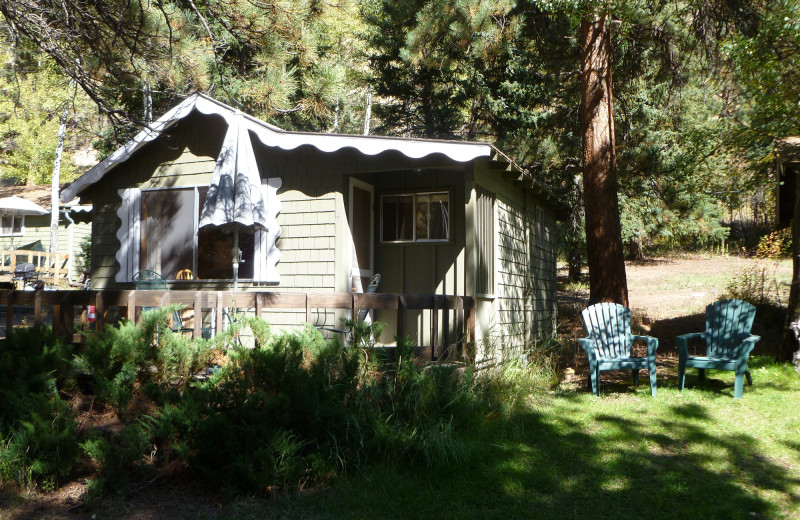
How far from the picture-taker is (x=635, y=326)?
517 inches

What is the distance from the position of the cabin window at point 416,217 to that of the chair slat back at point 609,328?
2.08 m

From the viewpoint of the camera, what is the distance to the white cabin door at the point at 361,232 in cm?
819

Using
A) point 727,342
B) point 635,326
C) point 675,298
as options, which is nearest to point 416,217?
point 727,342

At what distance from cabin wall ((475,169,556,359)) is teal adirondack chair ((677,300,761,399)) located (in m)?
2.04

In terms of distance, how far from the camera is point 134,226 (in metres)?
8.93

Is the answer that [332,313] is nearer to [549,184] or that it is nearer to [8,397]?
[8,397]

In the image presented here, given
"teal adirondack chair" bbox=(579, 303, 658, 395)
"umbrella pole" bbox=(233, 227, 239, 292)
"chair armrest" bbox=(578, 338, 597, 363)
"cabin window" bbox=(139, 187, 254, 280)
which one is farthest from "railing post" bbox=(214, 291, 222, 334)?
"teal adirondack chair" bbox=(579, 303, 658, 395)

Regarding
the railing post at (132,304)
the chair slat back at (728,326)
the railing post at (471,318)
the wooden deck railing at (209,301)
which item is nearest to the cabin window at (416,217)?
the railing post at (471,318)

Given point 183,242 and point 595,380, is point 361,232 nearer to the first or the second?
point 183,242

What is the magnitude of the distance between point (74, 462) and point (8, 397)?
0.76m

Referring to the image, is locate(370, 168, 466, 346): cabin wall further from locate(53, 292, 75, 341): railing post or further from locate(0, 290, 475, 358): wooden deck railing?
locate(53, 292, 75, 341): railing post

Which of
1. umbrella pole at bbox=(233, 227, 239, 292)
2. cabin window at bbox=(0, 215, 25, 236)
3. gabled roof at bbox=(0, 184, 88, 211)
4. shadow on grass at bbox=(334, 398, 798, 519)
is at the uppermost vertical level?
gabled roof at bbox=(0, 184, 88, 211)

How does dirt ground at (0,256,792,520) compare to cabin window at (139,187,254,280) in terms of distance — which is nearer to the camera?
dirt ground at (0,256,792,520)

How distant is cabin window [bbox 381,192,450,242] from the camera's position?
8.41m
